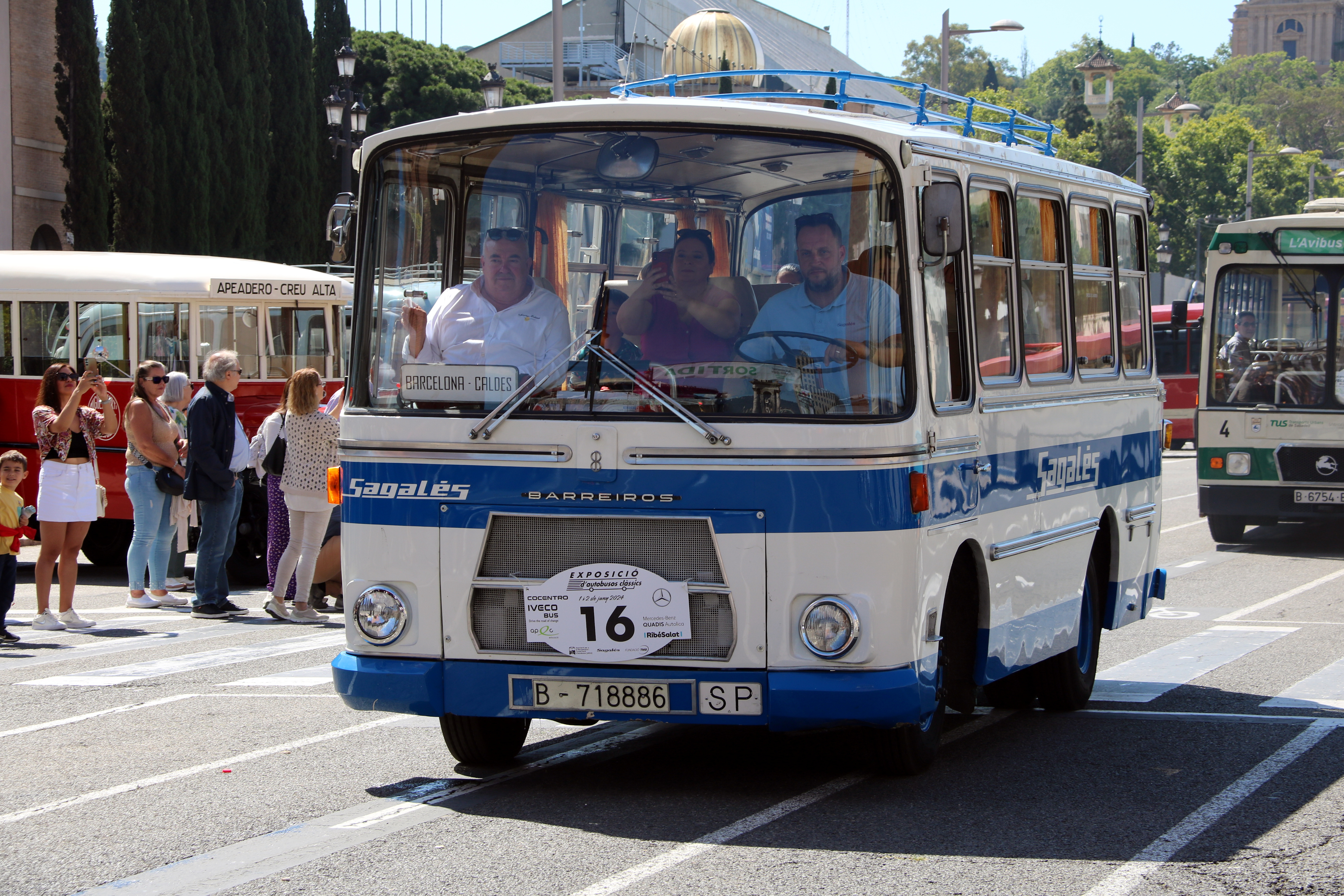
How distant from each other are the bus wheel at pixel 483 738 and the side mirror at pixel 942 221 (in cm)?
251

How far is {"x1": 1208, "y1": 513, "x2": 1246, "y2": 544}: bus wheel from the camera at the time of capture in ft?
62.1

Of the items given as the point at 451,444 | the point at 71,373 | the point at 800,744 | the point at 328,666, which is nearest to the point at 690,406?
the point at 451,444

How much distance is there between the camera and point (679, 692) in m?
6.48

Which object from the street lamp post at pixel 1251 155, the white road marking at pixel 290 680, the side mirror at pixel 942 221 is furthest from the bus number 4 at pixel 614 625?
the street lamp post at pixel 1251 155

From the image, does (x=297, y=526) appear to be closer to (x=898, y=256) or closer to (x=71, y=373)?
(x=71, y=373)

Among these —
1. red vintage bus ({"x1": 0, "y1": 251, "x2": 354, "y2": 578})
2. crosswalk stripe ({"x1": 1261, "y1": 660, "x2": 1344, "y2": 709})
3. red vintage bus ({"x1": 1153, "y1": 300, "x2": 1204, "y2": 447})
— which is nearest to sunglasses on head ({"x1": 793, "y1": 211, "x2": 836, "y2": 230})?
crosswalk stripe ({"x1": 1261, "y1": 660, "x2": 1344, "y2": 709})

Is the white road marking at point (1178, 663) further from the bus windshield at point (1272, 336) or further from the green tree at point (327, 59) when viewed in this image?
the green tree at point (327, 59)

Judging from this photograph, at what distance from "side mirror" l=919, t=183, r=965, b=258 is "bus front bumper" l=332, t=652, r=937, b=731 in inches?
61.0

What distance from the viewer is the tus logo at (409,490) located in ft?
22.1

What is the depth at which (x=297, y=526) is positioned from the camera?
12.8 metres

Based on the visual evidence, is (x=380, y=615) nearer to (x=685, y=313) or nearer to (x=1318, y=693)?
(x=685, y=313)

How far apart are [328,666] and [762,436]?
4.99 meters

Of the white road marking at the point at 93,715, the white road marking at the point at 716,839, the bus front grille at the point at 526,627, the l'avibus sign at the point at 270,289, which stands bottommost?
the white road marking at the point at 93,715

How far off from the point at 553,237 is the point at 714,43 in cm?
1202
